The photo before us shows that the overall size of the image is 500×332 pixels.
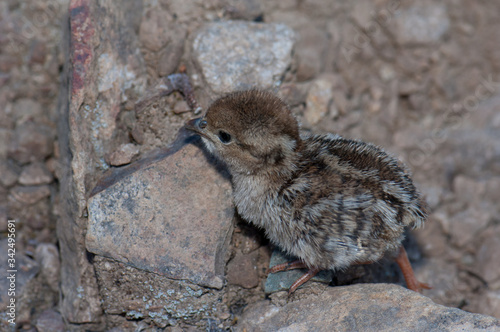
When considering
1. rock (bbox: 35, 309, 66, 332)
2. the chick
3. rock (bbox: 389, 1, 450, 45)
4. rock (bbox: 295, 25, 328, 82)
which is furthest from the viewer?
rock (bbox: 389, 1, 450, 45)

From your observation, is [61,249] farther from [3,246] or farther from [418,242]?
[418,242]

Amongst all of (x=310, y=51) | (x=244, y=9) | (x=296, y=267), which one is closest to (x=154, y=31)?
(x=244, y=9)

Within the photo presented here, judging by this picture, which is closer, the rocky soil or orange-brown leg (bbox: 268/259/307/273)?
the rocky soil

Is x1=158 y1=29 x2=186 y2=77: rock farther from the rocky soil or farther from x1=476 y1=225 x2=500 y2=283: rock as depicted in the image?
x1=476 y1=225 x2=500 y2=283: rock

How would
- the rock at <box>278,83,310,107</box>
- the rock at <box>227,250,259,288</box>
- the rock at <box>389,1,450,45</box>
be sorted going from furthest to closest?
1. the rock at <box>389,1,450,45</box>
2. the rock at <box>278,83,310,107</box>
3. the rock at <box>227,250,259,288</box>

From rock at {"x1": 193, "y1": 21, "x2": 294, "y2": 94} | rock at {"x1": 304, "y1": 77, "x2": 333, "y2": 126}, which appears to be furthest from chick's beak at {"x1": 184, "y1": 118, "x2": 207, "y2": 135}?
rock at {"x1": 304, "y1": 77, "x2": 333, "y2": 126}

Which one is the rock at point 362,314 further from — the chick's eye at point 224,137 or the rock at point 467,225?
the rock at point 467,225

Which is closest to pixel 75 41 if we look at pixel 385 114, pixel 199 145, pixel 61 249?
pixel 199 145
